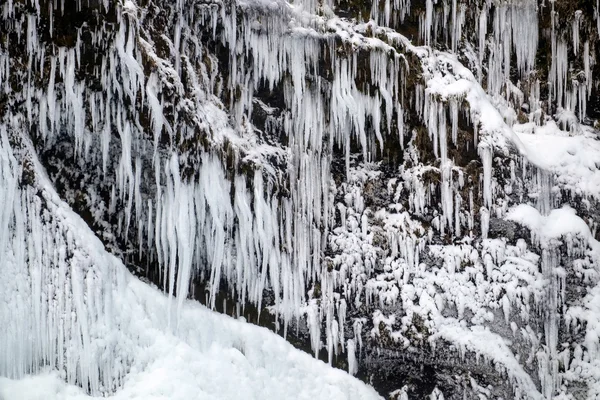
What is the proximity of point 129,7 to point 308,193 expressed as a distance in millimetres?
2326

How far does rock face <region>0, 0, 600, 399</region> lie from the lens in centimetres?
493

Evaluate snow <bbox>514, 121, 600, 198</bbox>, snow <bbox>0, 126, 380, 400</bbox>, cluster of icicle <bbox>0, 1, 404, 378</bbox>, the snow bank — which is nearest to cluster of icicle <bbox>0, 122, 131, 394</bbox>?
snow <bbox>0, 126, 380, 400</bbox>

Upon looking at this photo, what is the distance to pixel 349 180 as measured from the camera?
18.6ft

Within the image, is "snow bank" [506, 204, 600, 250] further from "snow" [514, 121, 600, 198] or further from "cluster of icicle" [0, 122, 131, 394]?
"cluster of icicle" [0, 122, 131, 394]

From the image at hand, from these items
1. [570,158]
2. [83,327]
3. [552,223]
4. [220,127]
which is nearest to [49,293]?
[83,327]

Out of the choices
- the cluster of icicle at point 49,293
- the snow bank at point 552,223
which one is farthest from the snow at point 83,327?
the snow bank at point 552,223

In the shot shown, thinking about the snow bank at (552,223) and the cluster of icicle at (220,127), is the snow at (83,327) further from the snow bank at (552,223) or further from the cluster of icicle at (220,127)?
the snow bank at (552,223)

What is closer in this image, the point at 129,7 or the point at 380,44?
the point at 129,7

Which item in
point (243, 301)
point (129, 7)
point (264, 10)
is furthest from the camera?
point (243, 301)

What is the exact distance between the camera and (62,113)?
4895 millimetres

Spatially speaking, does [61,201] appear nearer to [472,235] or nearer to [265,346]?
[265,346]

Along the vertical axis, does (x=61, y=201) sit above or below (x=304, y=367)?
above

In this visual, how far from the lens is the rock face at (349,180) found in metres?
4.93

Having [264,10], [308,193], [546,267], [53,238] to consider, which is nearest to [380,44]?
[264,10]
